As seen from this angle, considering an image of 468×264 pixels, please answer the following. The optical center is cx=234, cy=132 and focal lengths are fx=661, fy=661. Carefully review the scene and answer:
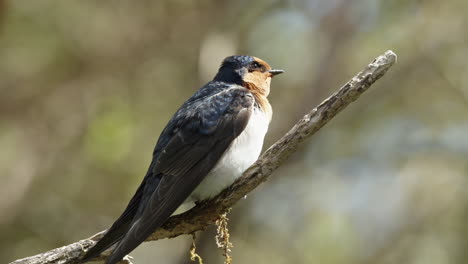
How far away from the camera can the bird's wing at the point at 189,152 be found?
3.73 meters

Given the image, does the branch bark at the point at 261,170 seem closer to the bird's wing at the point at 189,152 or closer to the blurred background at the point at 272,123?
the bird's wing at the point at 189,152

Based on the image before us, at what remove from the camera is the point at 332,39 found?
360 inches

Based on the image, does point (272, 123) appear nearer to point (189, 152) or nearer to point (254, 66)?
point (254, 66)

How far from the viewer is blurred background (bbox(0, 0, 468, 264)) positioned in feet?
25.4

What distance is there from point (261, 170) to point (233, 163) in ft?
0.83

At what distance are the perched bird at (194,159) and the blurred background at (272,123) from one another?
3113 millimetres

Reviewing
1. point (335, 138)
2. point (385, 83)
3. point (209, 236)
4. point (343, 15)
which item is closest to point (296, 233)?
point (209, 236)

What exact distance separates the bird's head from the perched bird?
41cm

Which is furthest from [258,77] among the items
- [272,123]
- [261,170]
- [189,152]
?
[272,123]

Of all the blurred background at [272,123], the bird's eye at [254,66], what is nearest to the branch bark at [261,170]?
the bird's eye at [254,66]

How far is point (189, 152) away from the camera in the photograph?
414cm

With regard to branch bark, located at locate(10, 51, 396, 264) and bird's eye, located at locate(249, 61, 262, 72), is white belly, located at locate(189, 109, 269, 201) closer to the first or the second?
branch bark, located at locate(10, 51, 396, 264)

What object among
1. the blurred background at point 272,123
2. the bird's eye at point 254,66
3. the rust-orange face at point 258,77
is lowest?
the rust-orange face at point 258,77

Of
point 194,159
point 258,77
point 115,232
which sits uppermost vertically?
point 258,77
